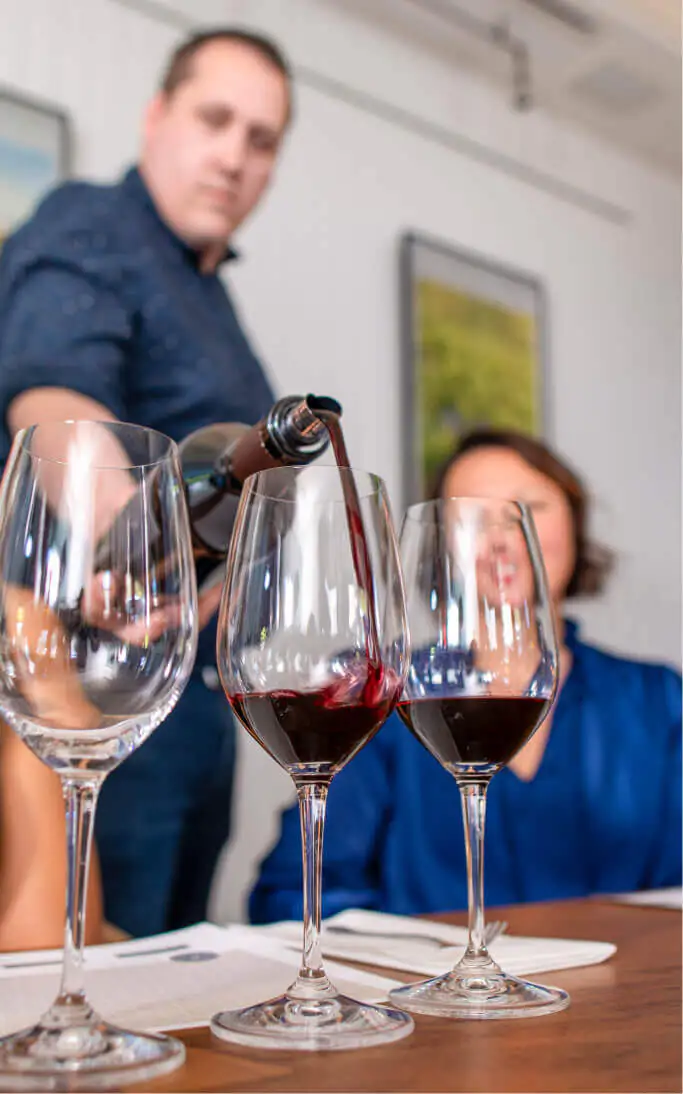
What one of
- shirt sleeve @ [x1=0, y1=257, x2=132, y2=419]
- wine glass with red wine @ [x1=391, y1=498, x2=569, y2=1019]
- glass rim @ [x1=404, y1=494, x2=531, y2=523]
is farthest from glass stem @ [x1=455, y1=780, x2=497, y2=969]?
shirt sleeve @ [x1=0, y1=257, x2=132, y2=419]

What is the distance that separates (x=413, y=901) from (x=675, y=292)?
97.8 inches

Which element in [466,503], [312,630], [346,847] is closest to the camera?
[312,630]

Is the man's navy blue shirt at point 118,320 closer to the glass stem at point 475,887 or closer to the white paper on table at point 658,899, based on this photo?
the white paper on table at point 658,899

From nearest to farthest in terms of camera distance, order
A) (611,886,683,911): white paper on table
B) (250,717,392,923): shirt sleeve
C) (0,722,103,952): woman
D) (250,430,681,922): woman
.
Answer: (0,722,103,952): woman → (611,886,683,911): white paper on table → (250,717,392,923): shirt sleeve → (250,430,681,922): woman

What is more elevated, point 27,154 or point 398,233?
point 398,233

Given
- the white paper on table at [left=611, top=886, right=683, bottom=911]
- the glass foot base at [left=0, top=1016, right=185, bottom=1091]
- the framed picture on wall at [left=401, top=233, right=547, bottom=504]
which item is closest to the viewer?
the glass foot base at [left=0, top=1016, right=185, bottom=1091]

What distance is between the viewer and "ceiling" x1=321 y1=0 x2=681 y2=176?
2.56 meters

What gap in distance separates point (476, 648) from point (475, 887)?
0.38 ft

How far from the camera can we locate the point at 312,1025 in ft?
1.38

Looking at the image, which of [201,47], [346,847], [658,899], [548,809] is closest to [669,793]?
[548,809]

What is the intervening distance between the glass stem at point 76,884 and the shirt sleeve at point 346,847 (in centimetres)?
73

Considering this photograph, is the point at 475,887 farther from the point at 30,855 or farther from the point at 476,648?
the point at 30,855

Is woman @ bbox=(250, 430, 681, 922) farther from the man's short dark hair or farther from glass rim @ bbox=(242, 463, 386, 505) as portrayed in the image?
the man's short dark hair

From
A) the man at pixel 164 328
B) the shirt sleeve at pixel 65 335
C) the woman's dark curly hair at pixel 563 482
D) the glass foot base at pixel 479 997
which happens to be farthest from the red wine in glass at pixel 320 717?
the woman's dark curly hair at pixel 563 482
